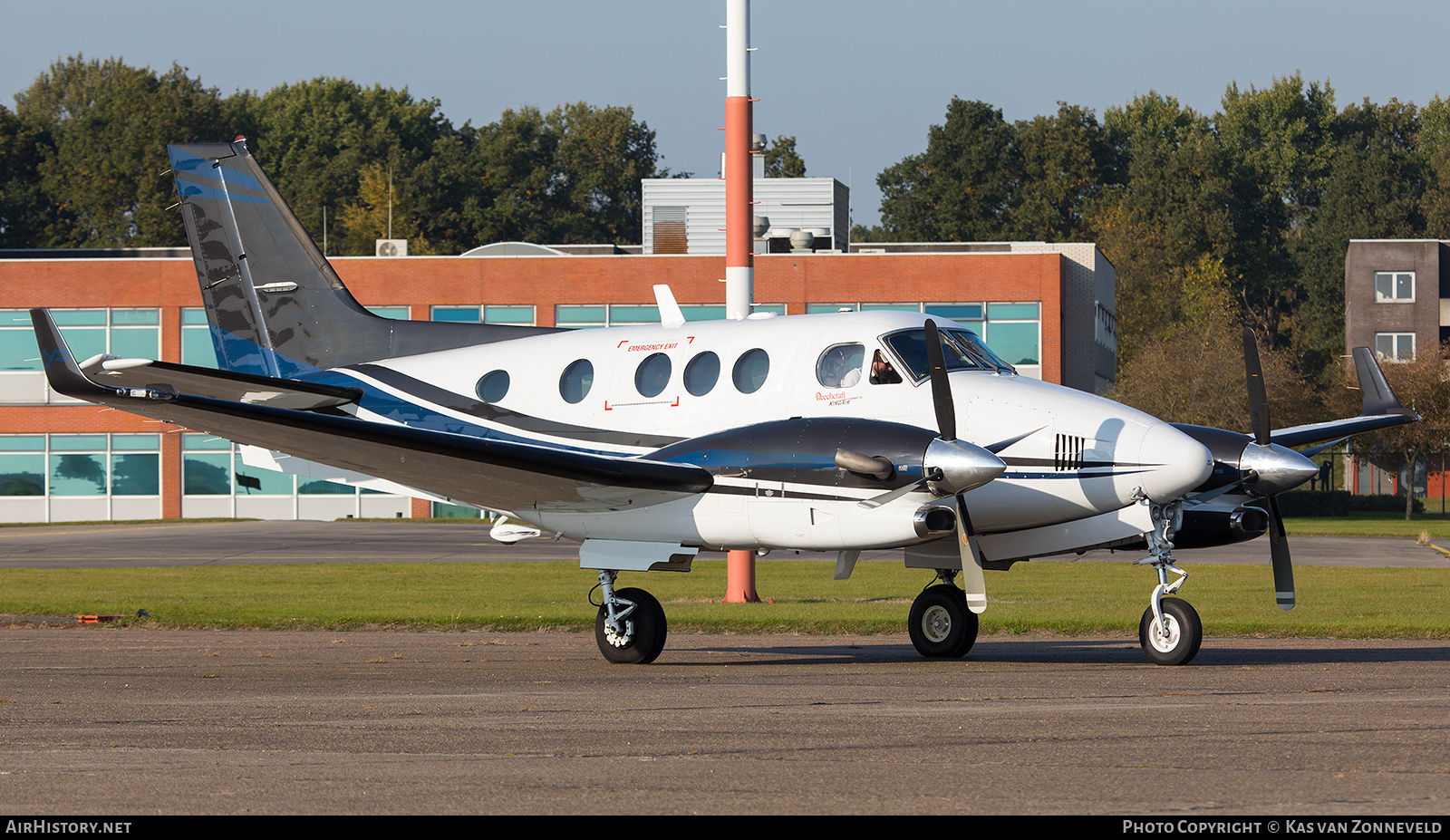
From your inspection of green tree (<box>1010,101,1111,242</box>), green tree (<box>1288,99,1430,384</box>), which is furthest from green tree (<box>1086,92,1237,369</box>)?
green tree (<box>1288,99,1430,384</box>)

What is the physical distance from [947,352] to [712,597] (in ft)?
39.4

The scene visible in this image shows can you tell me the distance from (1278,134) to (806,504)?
118 meters

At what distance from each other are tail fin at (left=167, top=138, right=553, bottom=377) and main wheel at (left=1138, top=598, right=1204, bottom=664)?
10349 millimetres

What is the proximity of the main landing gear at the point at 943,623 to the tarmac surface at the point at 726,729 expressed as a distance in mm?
250

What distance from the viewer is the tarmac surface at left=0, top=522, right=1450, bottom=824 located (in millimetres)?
7465

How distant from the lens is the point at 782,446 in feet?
45.9

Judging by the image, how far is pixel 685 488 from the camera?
14234mm

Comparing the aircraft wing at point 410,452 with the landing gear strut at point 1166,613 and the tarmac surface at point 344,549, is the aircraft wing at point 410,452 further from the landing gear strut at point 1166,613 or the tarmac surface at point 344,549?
the tarmac surface at point 344,549

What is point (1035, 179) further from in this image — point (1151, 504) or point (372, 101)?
point (1151, 504)

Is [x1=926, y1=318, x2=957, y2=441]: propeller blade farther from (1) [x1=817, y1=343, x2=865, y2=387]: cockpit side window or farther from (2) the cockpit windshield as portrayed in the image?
(1) [x1=817, y1=343, x2=865, y2=387]: cockpit side window

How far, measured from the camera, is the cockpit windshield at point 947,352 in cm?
1462

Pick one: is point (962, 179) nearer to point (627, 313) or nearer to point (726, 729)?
point (627, 313)

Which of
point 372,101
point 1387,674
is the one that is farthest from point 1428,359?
point 372,101

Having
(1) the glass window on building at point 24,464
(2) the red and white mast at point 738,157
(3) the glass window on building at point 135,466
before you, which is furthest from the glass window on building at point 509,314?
(2) the red and white mast at point 738,157
